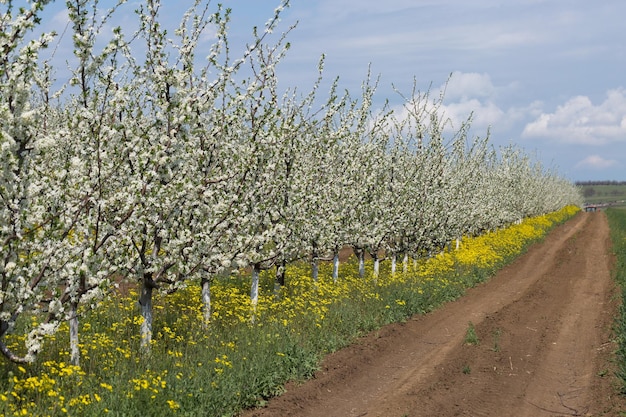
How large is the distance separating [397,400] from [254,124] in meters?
6.38

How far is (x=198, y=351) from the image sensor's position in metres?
11.2

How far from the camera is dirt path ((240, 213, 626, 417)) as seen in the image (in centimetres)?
1068

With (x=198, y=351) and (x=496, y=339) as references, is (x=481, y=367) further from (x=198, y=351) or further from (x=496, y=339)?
(x=198, y=351)

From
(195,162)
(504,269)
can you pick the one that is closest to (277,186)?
(195,162)

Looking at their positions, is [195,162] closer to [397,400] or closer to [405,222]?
[397,400]

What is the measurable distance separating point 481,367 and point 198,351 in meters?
6.20

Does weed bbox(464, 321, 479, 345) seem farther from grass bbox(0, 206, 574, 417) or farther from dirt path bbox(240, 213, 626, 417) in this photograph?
grass bbox(0, 206, 574, 417)

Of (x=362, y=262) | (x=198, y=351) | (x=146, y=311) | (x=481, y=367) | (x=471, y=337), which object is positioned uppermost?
(x=146, y=311)

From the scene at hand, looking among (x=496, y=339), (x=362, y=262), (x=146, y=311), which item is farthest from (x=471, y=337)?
(x=146, y=311)

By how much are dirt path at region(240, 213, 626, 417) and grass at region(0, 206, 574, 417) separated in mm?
509

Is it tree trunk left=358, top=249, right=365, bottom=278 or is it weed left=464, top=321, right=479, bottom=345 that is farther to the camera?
tree trunk left=358, top=249, right=365, bottom=278

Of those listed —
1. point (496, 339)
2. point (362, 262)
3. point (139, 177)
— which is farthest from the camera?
point (362, 262)

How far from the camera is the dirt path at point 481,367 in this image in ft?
35.0

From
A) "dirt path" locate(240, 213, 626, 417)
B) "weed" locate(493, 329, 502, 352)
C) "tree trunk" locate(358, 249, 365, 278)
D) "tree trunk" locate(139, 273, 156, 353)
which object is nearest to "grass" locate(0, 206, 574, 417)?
"tree trunk" locate(139, 273, 156, 353)
